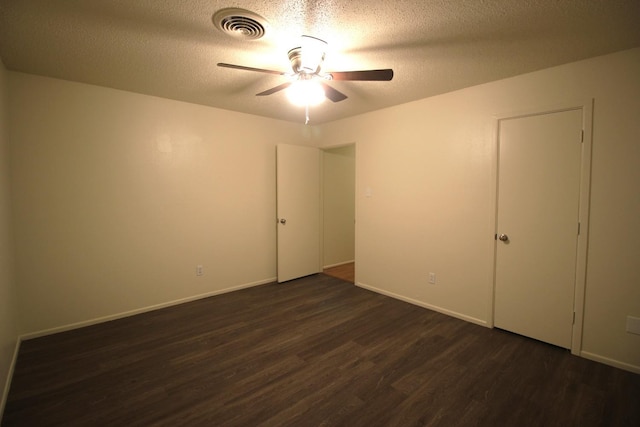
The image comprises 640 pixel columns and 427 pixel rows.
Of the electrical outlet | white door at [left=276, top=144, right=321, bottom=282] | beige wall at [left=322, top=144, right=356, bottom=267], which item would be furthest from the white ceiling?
beige wall at [left=322, top=144, right=356, bottom=267]

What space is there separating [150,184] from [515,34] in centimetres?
359

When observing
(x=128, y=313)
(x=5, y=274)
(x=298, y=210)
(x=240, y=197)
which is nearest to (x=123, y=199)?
(x=5, y=274)

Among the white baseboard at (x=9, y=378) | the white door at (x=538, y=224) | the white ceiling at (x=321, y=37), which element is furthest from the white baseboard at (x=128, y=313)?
the white door at (x=538, y=224)

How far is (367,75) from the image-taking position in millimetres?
1867

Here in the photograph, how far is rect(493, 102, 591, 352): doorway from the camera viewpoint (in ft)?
7.65

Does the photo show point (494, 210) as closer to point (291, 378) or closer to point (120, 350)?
point (291, 378)

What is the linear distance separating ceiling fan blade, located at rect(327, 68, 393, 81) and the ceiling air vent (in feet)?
1.81

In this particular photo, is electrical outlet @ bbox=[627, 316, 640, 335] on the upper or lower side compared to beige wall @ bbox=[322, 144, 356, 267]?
lower

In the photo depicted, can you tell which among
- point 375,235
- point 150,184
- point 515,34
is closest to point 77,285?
point 150,184

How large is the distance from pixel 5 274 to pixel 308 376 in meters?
2.39

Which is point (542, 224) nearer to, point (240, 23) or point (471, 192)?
point (471, 192)

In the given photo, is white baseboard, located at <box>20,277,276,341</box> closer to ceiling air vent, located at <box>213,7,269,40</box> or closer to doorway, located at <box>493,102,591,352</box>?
ceiling air vent, located at <box>213,7,269,40</box>


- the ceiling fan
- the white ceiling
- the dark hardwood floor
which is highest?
the white ceiling

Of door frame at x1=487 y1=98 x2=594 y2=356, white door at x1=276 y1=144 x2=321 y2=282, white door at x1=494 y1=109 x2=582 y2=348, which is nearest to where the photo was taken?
door frame at x1=487 y1=98 x2=594 y2=356
